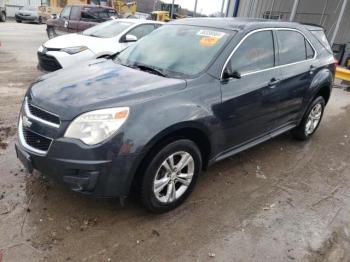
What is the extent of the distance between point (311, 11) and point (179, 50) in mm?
16756

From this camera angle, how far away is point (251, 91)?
3.78 m

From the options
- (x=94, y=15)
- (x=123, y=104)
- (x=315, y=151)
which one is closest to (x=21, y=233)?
(x=123, y=104)

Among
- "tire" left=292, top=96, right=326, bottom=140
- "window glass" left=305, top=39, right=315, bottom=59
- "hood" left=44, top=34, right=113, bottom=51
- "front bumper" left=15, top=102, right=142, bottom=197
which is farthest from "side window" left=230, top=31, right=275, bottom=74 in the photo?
"hood" left=44, top=34, right=113, bottom=51

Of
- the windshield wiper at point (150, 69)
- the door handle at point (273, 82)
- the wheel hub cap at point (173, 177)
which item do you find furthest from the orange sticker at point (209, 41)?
the wheel hub cap at point (173, 177)

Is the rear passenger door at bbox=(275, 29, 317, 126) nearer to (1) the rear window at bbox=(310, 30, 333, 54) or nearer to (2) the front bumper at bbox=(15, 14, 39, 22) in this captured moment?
(1) the rear window at bbox=(310, 30, 333, 54)

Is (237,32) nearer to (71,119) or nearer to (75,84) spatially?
(75,84)

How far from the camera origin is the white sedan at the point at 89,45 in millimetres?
7285

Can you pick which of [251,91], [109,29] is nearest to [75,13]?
[109,29]

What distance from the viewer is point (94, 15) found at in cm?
1192

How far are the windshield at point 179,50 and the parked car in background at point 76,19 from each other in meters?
7.54

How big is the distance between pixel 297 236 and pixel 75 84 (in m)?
2.49

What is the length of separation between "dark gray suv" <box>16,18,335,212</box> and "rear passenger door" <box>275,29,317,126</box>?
15 mm

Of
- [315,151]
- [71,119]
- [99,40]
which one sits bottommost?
A: [315,151]

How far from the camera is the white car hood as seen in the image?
7.54 m
